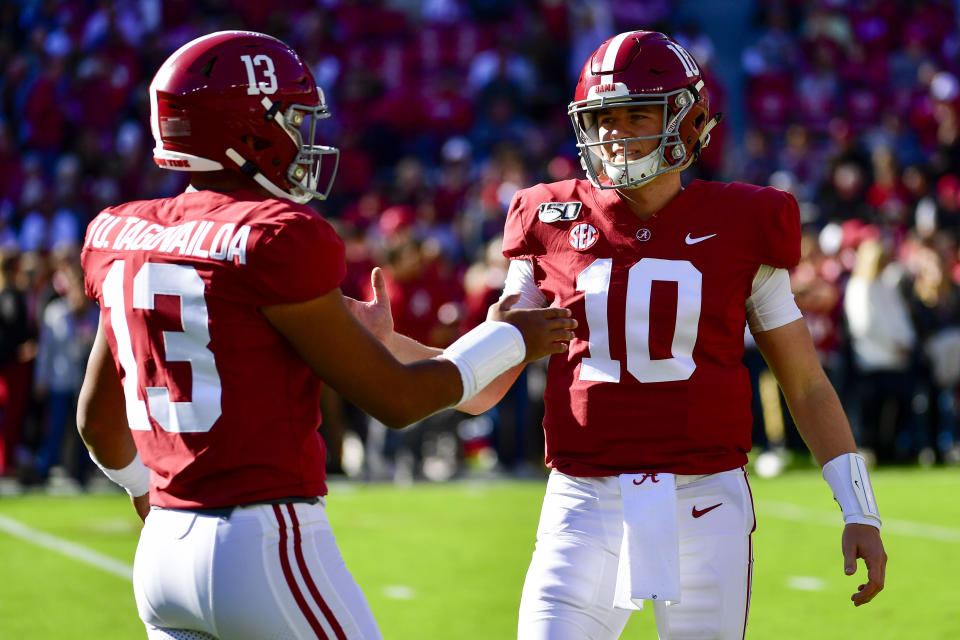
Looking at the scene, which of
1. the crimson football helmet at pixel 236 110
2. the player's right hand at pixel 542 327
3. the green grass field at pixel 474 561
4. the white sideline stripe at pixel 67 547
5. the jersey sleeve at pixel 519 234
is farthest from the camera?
the white sideline stripe at pixel 67 547

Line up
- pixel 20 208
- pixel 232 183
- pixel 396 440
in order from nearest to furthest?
pixel 232 183 < pixel 396 440 < pixel 20 208

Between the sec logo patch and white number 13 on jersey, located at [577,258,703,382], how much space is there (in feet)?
0.31

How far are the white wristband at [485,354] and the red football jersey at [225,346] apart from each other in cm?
32

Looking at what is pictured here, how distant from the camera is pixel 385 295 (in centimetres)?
302

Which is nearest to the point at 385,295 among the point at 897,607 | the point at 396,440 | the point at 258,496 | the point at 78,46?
the point at 258,496

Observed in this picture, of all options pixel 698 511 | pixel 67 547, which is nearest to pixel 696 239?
pixel 698 511

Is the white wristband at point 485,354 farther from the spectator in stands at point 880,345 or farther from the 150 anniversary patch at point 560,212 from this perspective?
the spectator in stands at point 880,345

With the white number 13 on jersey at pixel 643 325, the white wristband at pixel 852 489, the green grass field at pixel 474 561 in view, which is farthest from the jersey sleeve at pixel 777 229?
the green grass field at pixel 474 561

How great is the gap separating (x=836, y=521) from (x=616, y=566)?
18.8 ft

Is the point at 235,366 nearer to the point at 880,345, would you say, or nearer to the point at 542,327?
the point at 542,327

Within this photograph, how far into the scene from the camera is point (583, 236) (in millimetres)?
3102

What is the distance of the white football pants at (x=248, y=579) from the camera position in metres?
2.33

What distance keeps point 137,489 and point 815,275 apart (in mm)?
9533

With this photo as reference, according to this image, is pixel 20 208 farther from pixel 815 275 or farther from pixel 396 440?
pixel 815 275
